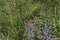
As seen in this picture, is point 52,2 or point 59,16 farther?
point 52,2

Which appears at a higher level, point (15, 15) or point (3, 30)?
point (15, 15)

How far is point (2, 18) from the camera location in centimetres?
538

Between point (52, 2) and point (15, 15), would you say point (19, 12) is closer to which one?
point (15, 15)

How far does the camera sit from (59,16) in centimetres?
563

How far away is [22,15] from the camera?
5344mm

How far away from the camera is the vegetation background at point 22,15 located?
198 inches

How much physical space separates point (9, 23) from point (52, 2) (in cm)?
152

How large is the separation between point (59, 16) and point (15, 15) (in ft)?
3.73

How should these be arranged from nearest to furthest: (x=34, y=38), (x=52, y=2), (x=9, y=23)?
(x=34, y=38) → (x=9, y=23) → (x=52, y=2)

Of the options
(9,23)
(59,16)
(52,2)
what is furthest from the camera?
(52,2)

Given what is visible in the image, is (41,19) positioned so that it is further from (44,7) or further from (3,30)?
(3,30)

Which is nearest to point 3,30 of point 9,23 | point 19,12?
point 9,23

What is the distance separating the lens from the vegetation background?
5.02 m

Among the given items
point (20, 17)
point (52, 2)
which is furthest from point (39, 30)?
point (52, 2)
